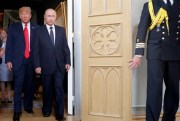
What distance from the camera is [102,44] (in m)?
3.49

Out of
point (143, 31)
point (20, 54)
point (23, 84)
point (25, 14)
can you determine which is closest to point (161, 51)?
point (143, 31)

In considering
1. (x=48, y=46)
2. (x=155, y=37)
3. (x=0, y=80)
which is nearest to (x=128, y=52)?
(x=155, y=37)

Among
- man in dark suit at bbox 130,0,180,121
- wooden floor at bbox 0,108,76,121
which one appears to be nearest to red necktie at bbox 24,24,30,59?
wooden floor at bbox 0,108,76,121

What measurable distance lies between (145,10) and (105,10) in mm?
659

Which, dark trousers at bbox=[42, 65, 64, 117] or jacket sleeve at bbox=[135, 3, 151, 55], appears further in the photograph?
dark trousers at bbox=[42, 65, 64, 117]

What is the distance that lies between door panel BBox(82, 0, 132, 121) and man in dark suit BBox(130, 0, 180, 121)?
44 centimetres

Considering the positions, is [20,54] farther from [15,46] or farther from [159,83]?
[159,83]

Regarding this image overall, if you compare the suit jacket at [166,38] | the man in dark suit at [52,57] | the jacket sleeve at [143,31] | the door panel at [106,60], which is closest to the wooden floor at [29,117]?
the man in dark suit at [52,57]

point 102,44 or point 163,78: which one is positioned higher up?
point 102,44

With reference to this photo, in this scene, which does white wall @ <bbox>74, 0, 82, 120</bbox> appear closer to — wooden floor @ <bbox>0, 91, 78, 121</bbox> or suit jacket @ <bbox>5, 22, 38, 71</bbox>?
wooden floor @ <bbox>0, 91, 78, 121</bbox>

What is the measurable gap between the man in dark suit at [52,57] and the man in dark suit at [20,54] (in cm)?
19

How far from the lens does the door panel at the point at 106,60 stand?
3320 millimetres

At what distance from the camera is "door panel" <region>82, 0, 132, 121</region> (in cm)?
332

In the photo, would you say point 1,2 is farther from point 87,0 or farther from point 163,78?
point 163,78
